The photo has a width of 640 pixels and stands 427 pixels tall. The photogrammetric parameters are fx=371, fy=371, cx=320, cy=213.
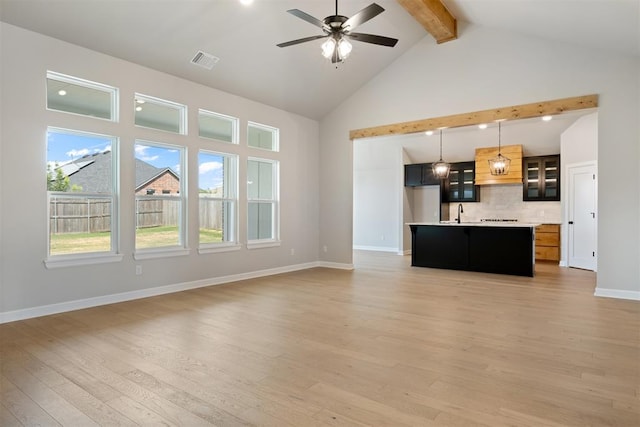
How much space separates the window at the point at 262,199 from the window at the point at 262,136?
29 centimetres

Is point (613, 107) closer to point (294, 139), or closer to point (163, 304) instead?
point (294, 139)

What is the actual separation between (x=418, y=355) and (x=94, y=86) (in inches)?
192

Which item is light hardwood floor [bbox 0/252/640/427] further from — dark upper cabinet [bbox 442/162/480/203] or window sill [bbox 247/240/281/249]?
dark upper cabinet [bbox 442/162/480/203]

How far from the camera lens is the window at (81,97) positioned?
4.34 meters

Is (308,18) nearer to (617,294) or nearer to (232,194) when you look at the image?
(232,194)

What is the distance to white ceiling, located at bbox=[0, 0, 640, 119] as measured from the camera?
13.4 feet

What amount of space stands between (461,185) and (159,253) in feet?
26.5

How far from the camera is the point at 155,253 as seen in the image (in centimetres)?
523

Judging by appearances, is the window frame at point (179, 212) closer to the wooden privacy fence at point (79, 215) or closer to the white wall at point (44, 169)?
the white wall at point (44, 169)

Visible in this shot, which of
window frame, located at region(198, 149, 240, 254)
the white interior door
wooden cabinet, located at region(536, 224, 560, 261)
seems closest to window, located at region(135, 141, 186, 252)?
window frame, located at region(198, 149, 240, 254)

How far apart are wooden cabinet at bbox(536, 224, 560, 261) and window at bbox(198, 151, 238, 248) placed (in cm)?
713

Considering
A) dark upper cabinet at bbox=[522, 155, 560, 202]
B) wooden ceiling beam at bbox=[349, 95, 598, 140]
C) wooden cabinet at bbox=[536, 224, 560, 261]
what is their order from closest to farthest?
1. wooden ceiling beam at bbox=[349, 95, 598, 140]
2. wooden cabinet at bbox=[536, 224, 560, 261]
3. dark upper cabinet at bbox=[522, 155, 560, 202]

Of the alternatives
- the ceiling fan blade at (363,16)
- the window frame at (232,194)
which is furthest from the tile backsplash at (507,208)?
the ceiling fan blade at (363,16)

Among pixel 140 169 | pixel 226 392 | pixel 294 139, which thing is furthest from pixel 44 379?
pixel 294 139
